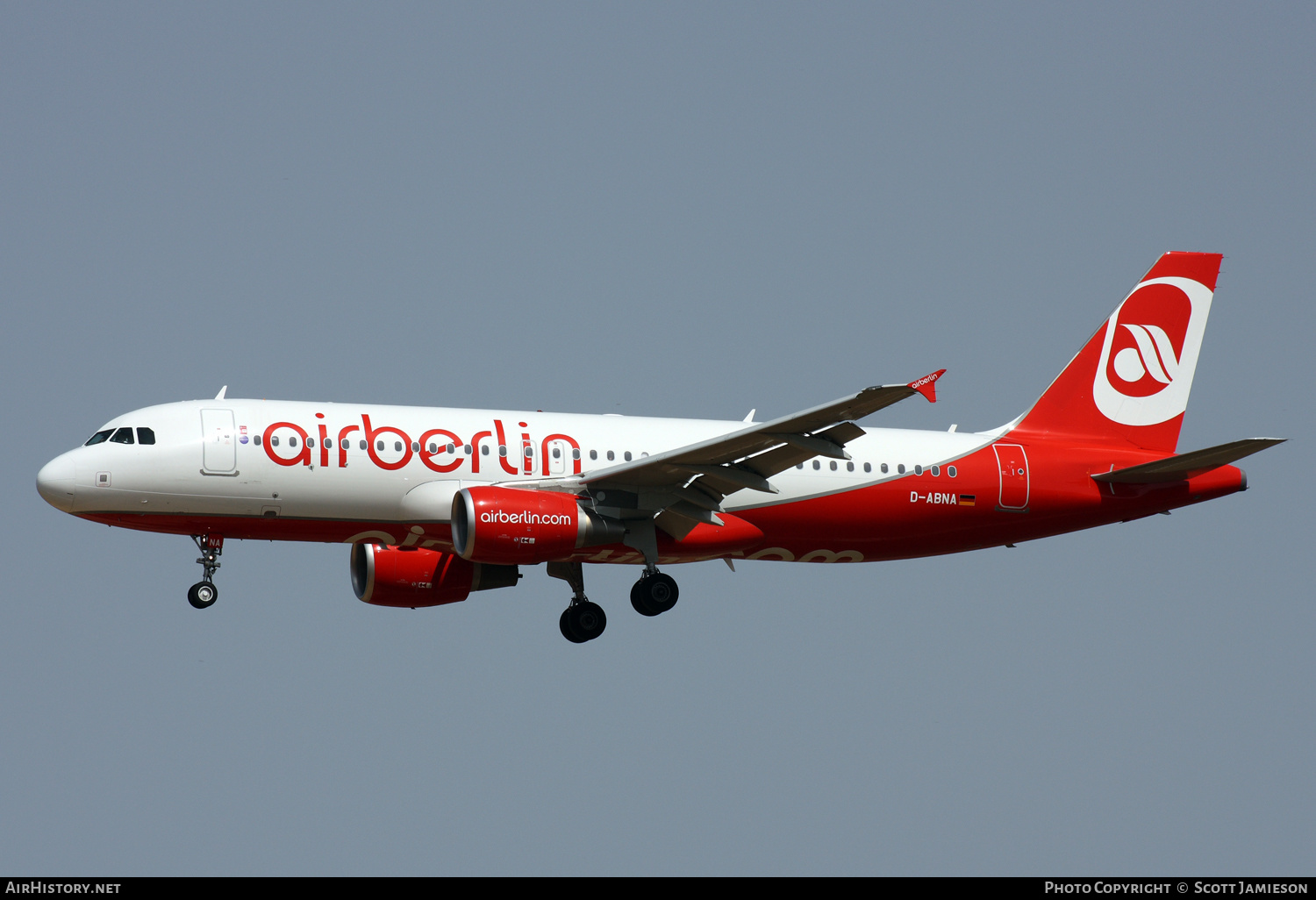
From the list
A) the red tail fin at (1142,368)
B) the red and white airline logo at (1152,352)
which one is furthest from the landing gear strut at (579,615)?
the red and white airline logo at (1152,352)

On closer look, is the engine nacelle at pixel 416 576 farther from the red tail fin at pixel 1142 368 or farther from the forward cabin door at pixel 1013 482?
the red tail fin at pixel 1142 368

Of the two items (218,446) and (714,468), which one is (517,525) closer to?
(714,468)

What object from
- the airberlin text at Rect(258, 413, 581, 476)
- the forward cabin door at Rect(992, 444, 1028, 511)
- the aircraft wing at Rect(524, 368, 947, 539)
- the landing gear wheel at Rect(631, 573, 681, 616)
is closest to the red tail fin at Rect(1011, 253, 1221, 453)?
the forward cabin door at Rect(992, 444, 1028, 511)

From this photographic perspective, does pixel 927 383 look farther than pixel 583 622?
No

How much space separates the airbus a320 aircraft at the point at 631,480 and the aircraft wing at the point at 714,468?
5 cm

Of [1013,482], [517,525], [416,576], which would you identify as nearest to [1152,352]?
[1013,482]

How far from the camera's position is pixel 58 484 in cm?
3017

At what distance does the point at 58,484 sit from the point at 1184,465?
22250 mm

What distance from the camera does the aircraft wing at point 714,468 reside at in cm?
2888

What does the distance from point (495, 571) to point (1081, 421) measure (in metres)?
13.4

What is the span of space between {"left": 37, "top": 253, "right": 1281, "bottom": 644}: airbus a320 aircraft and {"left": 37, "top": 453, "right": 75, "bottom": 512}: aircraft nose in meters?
0.04

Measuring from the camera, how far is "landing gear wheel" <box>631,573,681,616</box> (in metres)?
32.4

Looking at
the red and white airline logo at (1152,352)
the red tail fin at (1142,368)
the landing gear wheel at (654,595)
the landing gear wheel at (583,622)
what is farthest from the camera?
the red and white airline logo at (1152,352)

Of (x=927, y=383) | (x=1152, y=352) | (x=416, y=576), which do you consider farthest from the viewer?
(x=1152, y=352)
